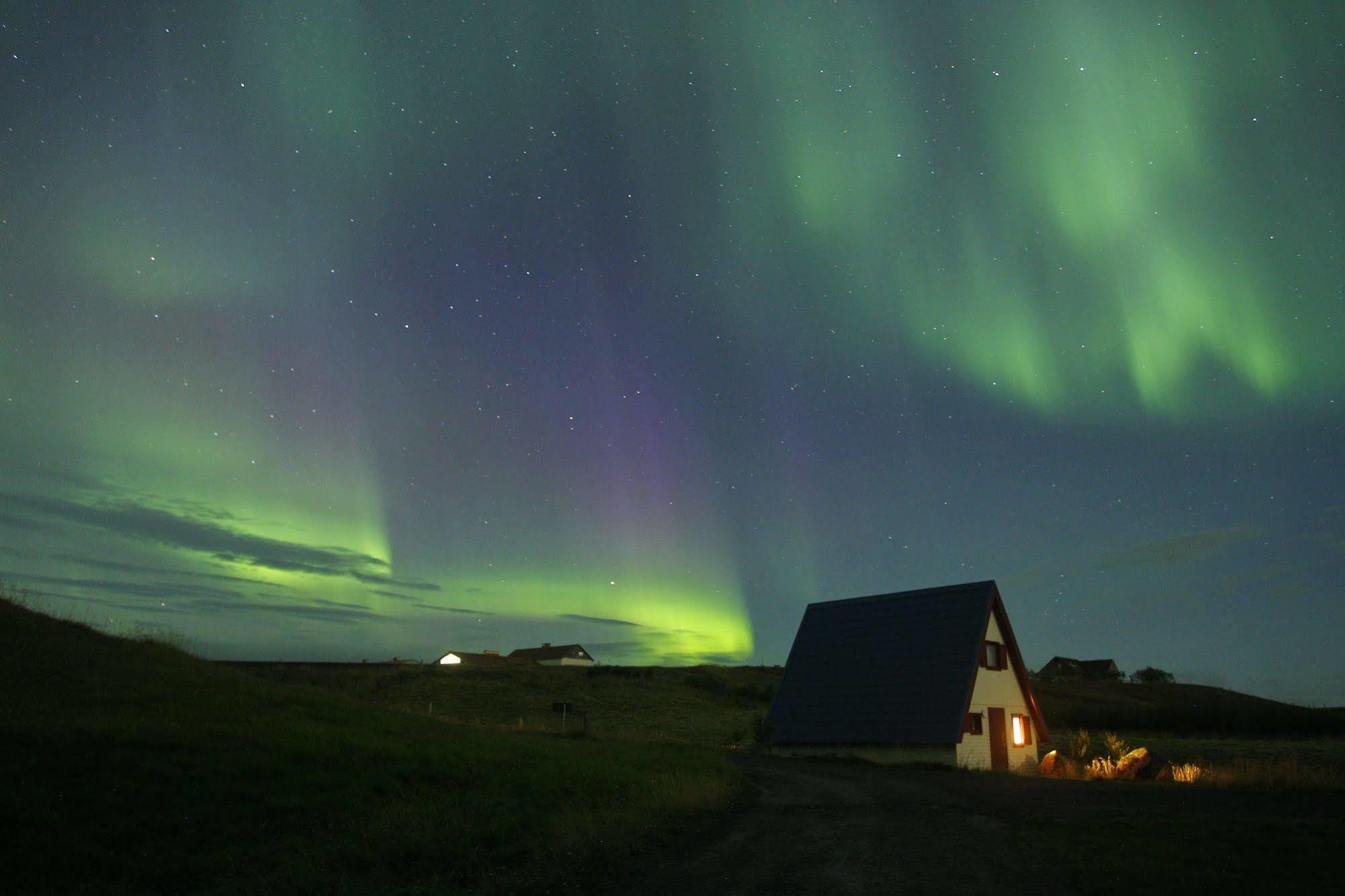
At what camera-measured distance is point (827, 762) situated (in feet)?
108

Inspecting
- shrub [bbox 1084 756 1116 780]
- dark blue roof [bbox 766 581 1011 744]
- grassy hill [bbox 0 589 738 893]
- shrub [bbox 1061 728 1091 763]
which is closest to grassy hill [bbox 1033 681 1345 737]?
shrub [bbox 1061 728 1091 763]

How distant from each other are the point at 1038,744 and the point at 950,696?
29.4 feet

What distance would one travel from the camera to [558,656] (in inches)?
5084

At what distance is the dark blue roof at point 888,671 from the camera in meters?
33.1

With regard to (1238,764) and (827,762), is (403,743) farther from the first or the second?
(1238,764)

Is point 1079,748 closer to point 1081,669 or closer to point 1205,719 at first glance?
point 1205,719

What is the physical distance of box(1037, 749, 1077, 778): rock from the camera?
30891 mm

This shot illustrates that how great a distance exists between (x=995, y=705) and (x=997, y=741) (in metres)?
1.43

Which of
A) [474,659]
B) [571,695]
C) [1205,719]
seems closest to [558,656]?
[474,659]

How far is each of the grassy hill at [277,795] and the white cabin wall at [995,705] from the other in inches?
543

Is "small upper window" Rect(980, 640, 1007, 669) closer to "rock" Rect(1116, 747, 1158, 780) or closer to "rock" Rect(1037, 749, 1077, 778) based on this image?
"rock" Rect(1037, 749, 1077, 778)

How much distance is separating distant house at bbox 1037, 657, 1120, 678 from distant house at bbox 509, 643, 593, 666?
226 ft

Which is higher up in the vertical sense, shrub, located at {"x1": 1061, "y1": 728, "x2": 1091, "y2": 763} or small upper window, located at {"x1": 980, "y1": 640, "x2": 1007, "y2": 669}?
small upper window, located at {"x1": 980, "y1": 640, "x2": 1007, "y2": 669}

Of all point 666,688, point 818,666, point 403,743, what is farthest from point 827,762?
point 666,688
